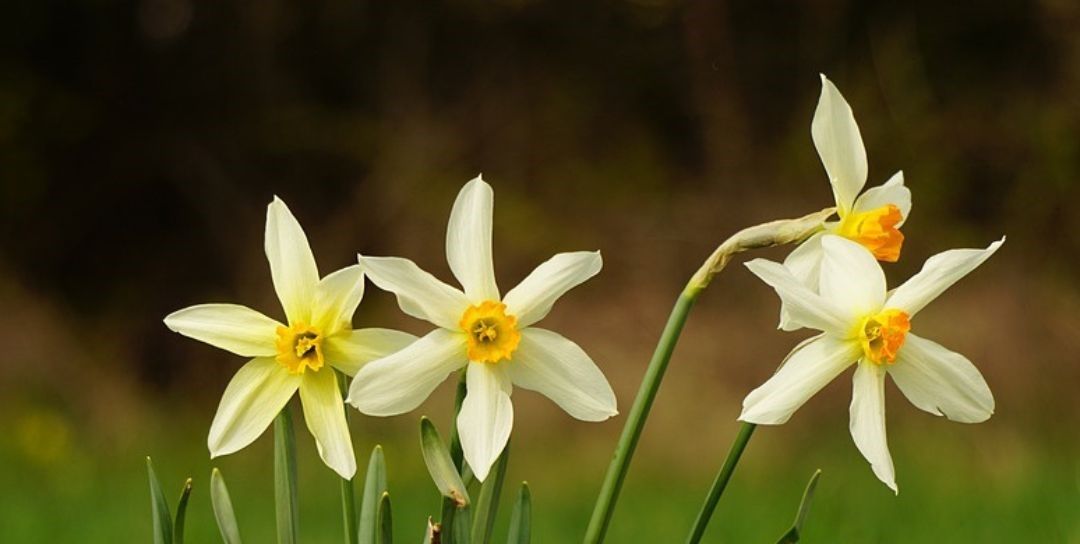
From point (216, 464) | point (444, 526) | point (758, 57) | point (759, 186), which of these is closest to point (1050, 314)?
point (759, 186)

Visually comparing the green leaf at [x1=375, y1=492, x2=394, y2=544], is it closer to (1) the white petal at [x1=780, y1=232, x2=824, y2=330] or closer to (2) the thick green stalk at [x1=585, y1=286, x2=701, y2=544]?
(2) the thick green stalk at [x1=585, y1=286, x2=701, y2=544]

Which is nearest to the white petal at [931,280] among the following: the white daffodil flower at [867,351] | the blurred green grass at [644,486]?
the white daffodil flower at [867,351]

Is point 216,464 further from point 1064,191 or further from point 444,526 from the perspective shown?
point 1064,191

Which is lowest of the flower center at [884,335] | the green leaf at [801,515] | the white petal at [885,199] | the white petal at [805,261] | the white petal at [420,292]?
the green leaf at [801,515]

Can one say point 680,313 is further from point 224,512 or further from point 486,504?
point 224,512

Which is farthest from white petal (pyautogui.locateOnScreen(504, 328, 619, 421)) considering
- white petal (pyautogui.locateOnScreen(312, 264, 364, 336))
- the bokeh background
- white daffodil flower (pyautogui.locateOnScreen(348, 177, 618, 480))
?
the bokeh background

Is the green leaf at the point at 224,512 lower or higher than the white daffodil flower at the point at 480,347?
lower

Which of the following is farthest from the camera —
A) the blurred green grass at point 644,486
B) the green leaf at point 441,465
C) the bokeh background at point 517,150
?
the bokeh background at point 517,150

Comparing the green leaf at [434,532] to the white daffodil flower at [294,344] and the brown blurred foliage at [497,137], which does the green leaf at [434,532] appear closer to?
the white daffodil flower at [294,344]
